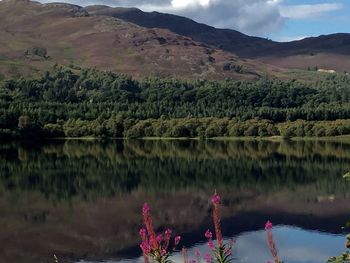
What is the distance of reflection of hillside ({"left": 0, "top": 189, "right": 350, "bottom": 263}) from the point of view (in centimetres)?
3450

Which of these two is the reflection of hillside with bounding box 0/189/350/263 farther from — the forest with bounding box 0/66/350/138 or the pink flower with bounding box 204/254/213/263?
the forest with bounding box 0/66/350/138

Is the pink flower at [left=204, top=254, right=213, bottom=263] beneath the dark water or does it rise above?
above

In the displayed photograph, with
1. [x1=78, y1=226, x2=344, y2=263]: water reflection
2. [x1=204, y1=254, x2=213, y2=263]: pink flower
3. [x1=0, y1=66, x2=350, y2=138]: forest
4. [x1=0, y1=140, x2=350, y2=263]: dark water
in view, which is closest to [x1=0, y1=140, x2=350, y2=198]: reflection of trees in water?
[x1=0, y1=140, x2=350, y2=263]: dark water

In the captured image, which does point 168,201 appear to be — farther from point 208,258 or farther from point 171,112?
point 171,112

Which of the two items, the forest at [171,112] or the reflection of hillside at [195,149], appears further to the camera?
the forest at [171,112]

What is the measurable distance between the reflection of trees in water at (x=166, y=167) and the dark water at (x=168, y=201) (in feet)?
0.41

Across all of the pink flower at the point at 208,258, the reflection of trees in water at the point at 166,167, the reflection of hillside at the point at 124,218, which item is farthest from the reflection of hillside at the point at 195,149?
the pink flower at the point at 208,258

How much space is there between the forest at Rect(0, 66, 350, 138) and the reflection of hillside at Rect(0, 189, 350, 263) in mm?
67306

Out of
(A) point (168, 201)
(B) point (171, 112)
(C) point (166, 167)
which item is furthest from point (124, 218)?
(B) point (171, 112)

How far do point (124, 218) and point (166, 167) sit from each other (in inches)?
1138

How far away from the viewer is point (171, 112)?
459 feet

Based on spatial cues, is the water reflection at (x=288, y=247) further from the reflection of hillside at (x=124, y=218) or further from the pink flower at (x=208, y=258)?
the pink flower at (x=208, y=258)

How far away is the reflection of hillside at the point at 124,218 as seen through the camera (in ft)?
113

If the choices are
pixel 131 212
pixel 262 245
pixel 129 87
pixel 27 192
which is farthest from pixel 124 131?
pixel 262 245
